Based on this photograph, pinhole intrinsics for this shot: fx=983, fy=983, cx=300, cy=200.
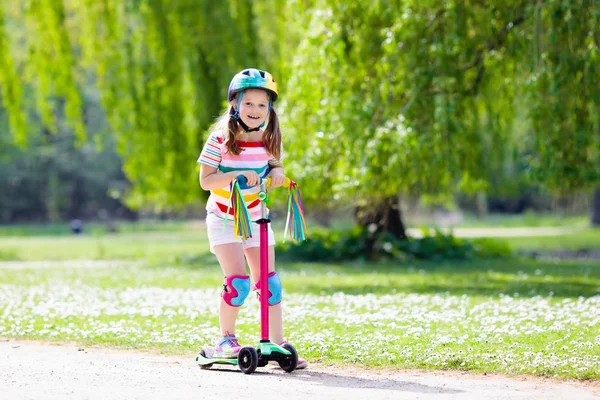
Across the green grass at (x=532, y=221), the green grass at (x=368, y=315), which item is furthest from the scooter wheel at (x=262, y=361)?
the green grass at (x=532, y=221)

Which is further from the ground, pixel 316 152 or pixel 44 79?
pixel 44 79

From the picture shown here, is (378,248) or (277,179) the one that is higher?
(277,179)

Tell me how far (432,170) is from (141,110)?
25.9 feet

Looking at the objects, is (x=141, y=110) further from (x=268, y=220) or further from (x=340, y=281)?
(x=268, y=220)

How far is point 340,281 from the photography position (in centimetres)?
1397

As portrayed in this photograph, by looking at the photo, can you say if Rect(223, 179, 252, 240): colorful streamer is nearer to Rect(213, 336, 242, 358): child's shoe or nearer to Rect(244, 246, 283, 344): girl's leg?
Rect(244, 246, 283, 344): girl's leg

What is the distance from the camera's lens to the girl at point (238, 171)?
642 centimetres

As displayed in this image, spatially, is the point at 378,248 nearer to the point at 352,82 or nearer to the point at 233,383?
the point at 352,82

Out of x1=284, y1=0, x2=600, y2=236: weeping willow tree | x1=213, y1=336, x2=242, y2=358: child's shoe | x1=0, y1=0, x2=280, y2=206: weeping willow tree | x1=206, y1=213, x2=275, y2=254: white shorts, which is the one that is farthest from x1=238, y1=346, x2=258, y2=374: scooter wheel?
x1=0, y1=0, x2=280, y2=206: weeping willow tree

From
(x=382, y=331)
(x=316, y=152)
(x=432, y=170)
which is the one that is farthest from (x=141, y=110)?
(x=382, y=331)

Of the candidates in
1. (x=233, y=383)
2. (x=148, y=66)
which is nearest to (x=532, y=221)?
(x=148, y=66)

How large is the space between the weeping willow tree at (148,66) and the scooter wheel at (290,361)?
12119mm

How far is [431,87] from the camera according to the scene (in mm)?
12508

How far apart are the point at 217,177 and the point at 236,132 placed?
340 millimetres
